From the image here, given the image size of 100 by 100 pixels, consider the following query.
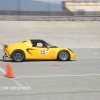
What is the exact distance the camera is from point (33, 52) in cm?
1870

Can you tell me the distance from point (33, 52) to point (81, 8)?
129 feet

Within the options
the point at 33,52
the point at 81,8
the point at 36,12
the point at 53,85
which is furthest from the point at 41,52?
the point at 81,8

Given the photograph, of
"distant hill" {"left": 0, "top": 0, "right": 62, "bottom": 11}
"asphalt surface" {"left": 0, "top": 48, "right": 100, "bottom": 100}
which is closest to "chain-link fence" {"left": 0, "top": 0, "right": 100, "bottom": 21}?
"distant hill" {"left": 0, "top": 0, "right": 62, "bottom": 11}

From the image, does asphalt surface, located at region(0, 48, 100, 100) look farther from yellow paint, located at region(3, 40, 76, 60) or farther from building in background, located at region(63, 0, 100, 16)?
building in background, located at region(63, 0, 100, 16)

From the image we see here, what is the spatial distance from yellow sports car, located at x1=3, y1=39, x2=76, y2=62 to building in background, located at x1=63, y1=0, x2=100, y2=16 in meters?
31.6

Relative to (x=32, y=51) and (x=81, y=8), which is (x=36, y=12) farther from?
(x=32, y=51)

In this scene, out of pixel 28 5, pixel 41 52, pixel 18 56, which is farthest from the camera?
pixel 28 5

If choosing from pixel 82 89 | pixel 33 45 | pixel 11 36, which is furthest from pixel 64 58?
pixel 11 36

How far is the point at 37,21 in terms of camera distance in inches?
1629

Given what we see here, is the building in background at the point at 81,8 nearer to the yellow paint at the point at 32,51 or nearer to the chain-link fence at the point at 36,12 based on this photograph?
the chain-link fence at the point at 36,12

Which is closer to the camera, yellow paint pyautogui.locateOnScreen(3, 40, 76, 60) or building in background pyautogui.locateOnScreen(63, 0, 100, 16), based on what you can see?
yellow paint pyautogui.locateOnScreen(3, 40, 76, 60)

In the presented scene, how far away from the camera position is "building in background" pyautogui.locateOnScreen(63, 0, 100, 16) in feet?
171

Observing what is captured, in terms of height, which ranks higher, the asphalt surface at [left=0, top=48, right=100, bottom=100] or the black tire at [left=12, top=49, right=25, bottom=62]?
the black tire at [left=12, top=49, right=25, bottom=62]

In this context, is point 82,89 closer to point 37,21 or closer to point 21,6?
point 37,21
